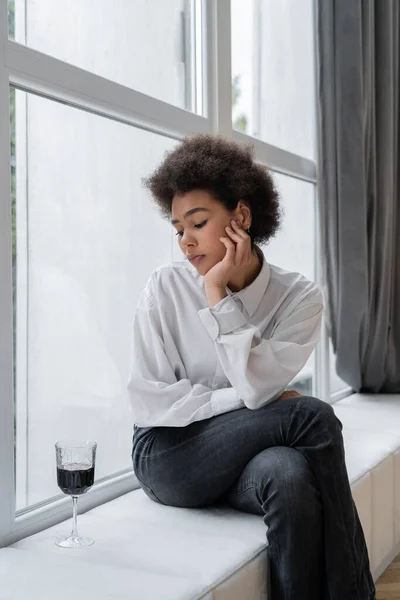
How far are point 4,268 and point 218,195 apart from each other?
1.94 ft

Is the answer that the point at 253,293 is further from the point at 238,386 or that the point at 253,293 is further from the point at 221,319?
the point at 238,386

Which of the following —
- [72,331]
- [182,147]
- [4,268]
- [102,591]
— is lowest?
[102,591]

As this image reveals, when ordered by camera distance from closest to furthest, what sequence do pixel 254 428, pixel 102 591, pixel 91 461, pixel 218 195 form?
pixel 102 591
pixel 91 461
pixel 254 428
pixel 218 195

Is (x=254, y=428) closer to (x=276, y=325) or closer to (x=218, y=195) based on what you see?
(x=276, y=325)

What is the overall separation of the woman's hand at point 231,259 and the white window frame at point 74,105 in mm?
509

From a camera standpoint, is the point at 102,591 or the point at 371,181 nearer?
the point at 102,591

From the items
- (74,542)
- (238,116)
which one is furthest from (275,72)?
(74,542)

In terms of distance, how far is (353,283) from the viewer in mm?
3393

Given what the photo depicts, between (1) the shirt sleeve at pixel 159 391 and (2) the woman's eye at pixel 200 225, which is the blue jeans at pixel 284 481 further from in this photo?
(2) the woman's eye at pixel 200 225

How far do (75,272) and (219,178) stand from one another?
483mm

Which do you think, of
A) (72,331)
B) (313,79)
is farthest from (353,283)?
(72,331)

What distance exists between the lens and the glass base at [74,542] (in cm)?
161

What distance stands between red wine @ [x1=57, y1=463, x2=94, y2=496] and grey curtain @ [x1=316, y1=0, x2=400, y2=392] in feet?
6.82

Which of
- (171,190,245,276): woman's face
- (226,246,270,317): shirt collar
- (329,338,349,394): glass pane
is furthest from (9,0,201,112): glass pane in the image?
(329,338,349,394): glass pane
